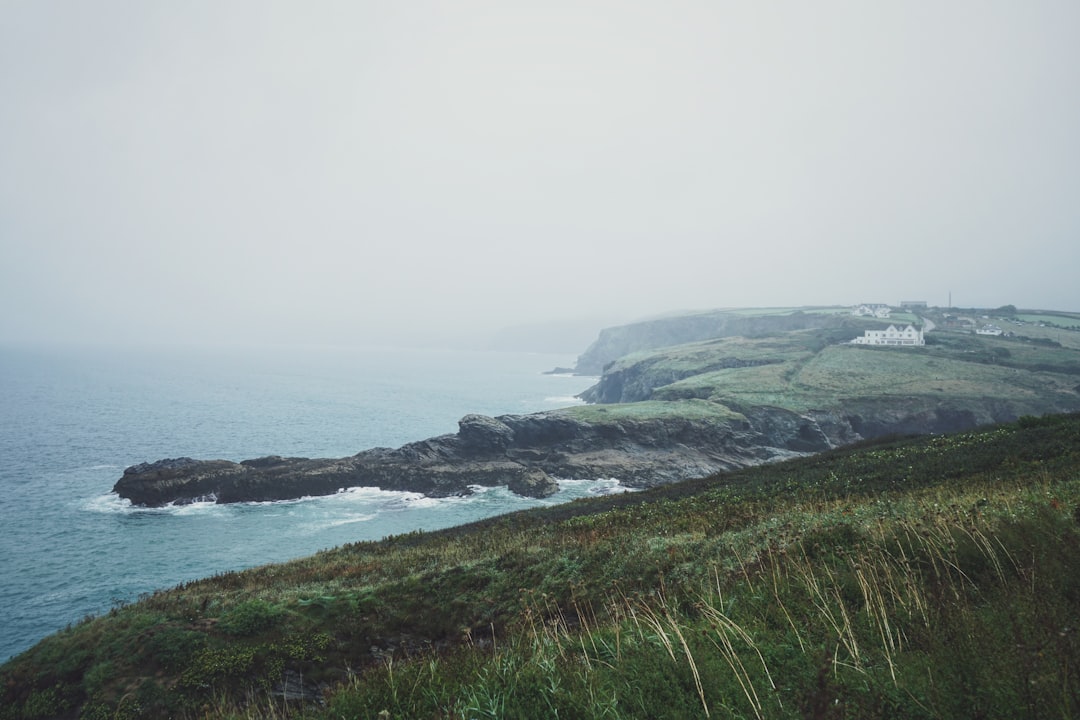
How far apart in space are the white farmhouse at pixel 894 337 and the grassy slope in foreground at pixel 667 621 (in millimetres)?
106527

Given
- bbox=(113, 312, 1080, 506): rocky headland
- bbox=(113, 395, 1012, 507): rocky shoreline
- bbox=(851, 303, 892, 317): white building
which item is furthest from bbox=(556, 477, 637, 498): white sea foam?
bbox=(851, 303, 892, 317): white building

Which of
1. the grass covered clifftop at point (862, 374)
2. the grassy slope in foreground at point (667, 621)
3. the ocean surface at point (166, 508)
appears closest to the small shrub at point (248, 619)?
the grassy slope in foreground at point (667, 621)

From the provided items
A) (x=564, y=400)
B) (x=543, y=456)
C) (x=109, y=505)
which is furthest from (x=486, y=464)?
(x=564, y=400)

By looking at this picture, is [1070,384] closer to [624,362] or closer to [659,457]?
[659,457]

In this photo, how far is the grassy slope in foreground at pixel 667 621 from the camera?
3719 mm

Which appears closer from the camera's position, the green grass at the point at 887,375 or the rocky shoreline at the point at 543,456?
the rocky shoreline at the point at 543,456

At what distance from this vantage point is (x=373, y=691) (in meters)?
5.15

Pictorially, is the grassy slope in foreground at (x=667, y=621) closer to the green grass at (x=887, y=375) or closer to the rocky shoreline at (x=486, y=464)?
the rocky shoreline at (x=486, y=464)

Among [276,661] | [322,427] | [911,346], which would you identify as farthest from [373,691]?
[911,346]

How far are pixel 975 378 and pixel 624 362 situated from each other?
73927mm

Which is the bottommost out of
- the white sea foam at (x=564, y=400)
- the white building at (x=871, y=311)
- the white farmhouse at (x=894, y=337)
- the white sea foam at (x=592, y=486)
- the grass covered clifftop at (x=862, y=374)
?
the white sea foam at (x=564, y=400)

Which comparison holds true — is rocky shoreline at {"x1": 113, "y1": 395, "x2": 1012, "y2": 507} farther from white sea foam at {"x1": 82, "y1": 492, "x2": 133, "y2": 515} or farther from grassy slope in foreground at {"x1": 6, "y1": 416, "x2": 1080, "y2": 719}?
grassy slope in foreground at {"x1": 6, "y1": 416, "x2": 1080, "y2": 719}

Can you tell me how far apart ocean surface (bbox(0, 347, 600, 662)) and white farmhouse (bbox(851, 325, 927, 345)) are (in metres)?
76.2

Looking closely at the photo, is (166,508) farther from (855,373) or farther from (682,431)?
(855,373)
